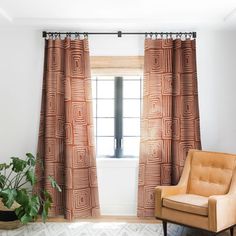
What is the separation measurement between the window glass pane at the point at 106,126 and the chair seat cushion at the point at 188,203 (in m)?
1.30

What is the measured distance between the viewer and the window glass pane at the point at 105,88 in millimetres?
4285

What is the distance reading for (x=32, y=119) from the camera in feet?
13.4

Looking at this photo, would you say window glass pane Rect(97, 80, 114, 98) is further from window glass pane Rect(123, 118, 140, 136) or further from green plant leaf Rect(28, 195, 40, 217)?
green plant leaf Rect(28, 195, 40, 217)

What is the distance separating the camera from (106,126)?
14.1ft

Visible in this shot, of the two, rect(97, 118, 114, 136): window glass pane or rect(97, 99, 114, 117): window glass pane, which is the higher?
rect(97, 99, 114, 117): window glass pane

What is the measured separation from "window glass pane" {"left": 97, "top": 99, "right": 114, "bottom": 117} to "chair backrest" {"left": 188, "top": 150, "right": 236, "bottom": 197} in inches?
46.9

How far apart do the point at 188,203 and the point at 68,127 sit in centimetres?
166

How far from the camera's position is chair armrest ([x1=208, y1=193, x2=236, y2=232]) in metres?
2.96

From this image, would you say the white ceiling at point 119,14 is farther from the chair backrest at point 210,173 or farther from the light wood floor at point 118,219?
the light wood floor at point 118,219

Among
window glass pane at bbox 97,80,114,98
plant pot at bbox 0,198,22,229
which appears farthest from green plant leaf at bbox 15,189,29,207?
window glass pane at bbox 97,80,114,98

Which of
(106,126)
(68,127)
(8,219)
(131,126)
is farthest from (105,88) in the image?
(8,219)

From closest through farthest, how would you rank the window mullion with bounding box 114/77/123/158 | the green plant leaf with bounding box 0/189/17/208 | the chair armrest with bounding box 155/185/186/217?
the green plant leaf with bounding box 0/189/17/208
the chair armrest with bounding box 155/185/186/217
the window mullion with bounding box 114/77/123/158

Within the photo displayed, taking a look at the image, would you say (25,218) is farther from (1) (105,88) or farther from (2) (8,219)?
(1) (105,88)

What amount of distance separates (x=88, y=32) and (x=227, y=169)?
233cm
